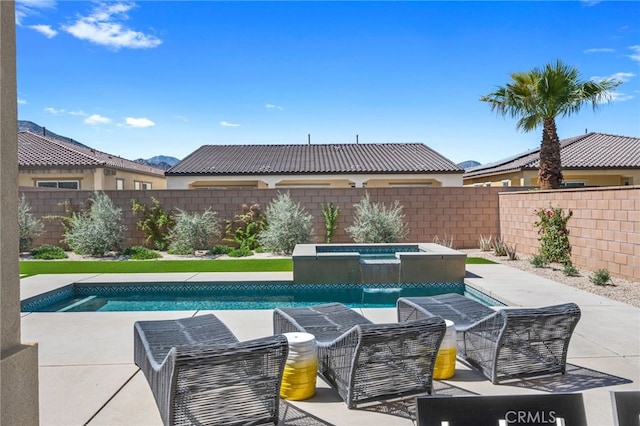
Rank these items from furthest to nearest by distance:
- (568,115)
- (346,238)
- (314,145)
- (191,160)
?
(314,145) < (191,160) < (346,238) < (568,115)

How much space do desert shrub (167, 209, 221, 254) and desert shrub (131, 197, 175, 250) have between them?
295 mm

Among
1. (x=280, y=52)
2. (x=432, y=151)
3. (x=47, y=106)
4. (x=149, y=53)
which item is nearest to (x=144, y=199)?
Answer: (x=149, y=53)

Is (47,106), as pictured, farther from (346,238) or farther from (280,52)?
(346,238)

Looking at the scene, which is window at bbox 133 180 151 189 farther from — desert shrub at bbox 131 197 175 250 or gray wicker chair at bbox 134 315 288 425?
gray wicker chair at bbox 134 315 288 425

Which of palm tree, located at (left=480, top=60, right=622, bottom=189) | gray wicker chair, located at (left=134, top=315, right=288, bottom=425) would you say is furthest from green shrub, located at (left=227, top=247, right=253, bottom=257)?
gray wicker chair, located at (left=134, top=315, right=288, bottom=425)

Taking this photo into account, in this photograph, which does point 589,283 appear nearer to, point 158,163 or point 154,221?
point 154,221

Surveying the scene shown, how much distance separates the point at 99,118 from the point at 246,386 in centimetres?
2588

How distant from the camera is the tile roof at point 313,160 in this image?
70.5 ft

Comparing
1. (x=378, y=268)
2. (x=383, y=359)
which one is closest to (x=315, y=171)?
(x=378, y=268)

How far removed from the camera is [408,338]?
342 cm

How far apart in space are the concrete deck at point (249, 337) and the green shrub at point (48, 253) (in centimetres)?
641

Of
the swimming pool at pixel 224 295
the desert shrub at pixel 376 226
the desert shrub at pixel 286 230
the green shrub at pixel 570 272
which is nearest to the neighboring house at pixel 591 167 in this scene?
the desert shrub at pixel 376 226

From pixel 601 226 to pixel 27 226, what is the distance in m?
16.0

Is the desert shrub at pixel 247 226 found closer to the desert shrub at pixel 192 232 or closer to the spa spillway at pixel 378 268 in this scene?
the desert shrub at pixel 192 232
